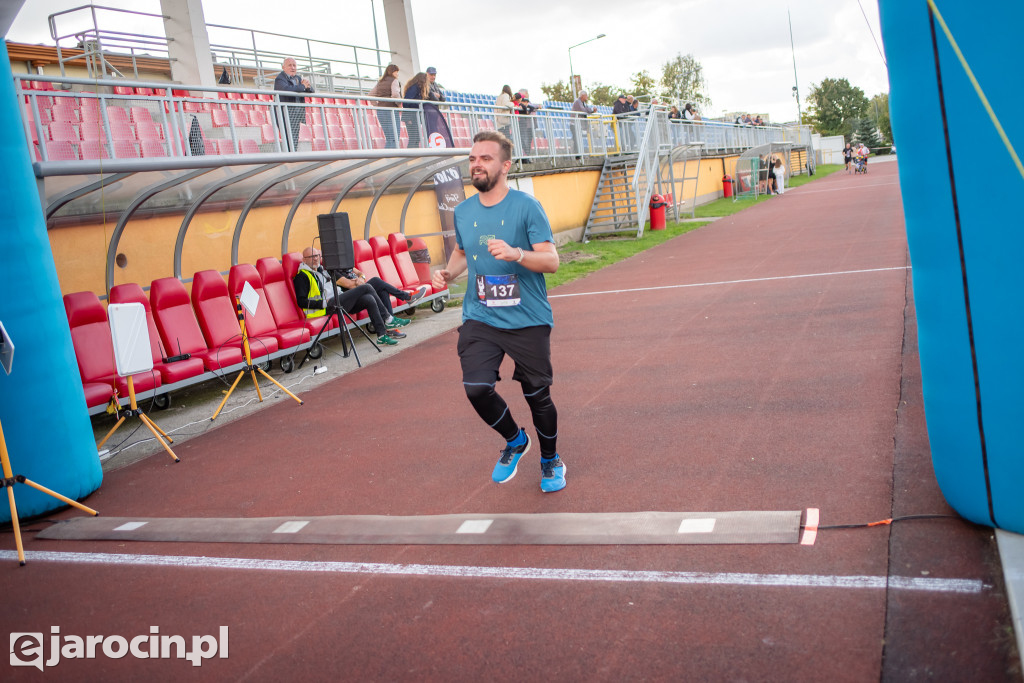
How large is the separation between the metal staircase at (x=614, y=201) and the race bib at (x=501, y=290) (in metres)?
21.0

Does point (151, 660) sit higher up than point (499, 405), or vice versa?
point (499, 405)

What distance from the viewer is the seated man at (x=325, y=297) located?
465 inches

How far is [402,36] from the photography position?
80.7 ft

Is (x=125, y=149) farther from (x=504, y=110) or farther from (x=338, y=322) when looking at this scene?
(x=504, y=110)

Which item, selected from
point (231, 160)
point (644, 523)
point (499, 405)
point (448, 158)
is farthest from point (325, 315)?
point (644, 523)

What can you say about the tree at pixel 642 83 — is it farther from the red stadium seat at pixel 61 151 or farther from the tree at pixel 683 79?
the red stadium seat at pixel 61 151

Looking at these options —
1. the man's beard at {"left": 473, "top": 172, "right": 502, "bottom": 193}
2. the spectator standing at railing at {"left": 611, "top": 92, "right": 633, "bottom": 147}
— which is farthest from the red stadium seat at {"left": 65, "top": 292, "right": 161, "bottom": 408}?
the spectator standing at railing at {"left": 611, "top": 92, "right": 633, "bottom": 147}

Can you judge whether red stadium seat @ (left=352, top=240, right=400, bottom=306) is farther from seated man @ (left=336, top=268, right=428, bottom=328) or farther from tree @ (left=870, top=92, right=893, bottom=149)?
tree @ (left=870, top=92, right=893, bottom=149)

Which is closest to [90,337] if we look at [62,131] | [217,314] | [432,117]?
[217,314]

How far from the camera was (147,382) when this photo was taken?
9094 millimetres

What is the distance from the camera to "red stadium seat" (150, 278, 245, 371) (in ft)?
33.6

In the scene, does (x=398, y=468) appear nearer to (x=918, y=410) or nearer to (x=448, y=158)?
(x=918, y=410)

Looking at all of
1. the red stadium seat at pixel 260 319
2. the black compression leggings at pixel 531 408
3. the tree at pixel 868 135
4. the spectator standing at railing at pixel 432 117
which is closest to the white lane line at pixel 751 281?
the spectator standing at railing at pixel 432 117

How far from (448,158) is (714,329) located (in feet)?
24.0
